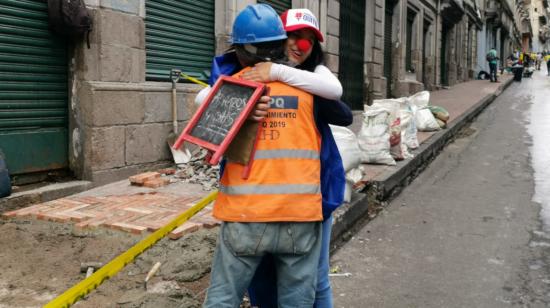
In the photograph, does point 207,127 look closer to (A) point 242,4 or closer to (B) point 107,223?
(B) point 107,223

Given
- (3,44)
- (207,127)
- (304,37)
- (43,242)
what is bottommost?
(43,242)

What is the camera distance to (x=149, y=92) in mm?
6273

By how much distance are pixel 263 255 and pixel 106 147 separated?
13.2 feet

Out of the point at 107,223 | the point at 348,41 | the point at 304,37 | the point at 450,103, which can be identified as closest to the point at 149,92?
the point at 107,223

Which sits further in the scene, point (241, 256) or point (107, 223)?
point (107, 223)

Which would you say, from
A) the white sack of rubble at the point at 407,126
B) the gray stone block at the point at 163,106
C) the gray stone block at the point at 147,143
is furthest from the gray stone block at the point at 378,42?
the gray stone block at the point at 147,143

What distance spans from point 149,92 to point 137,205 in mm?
2014

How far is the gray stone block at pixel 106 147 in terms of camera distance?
A: 5.50 metres

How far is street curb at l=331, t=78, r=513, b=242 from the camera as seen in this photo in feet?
16.0

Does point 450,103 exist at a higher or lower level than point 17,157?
higher

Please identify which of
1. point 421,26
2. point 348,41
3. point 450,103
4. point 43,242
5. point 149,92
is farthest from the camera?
point 421,26

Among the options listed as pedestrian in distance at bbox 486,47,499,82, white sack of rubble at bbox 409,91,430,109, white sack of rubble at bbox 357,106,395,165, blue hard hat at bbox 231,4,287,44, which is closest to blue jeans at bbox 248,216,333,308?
blue hard hat at bbox 231,4,287,44

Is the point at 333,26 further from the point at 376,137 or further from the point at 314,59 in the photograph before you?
the point at 314,59

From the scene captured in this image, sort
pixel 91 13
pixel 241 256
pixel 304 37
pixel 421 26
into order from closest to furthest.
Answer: pixel 241 256 < pixel 304 37 < pixel 91 13 < pixel 421 26
